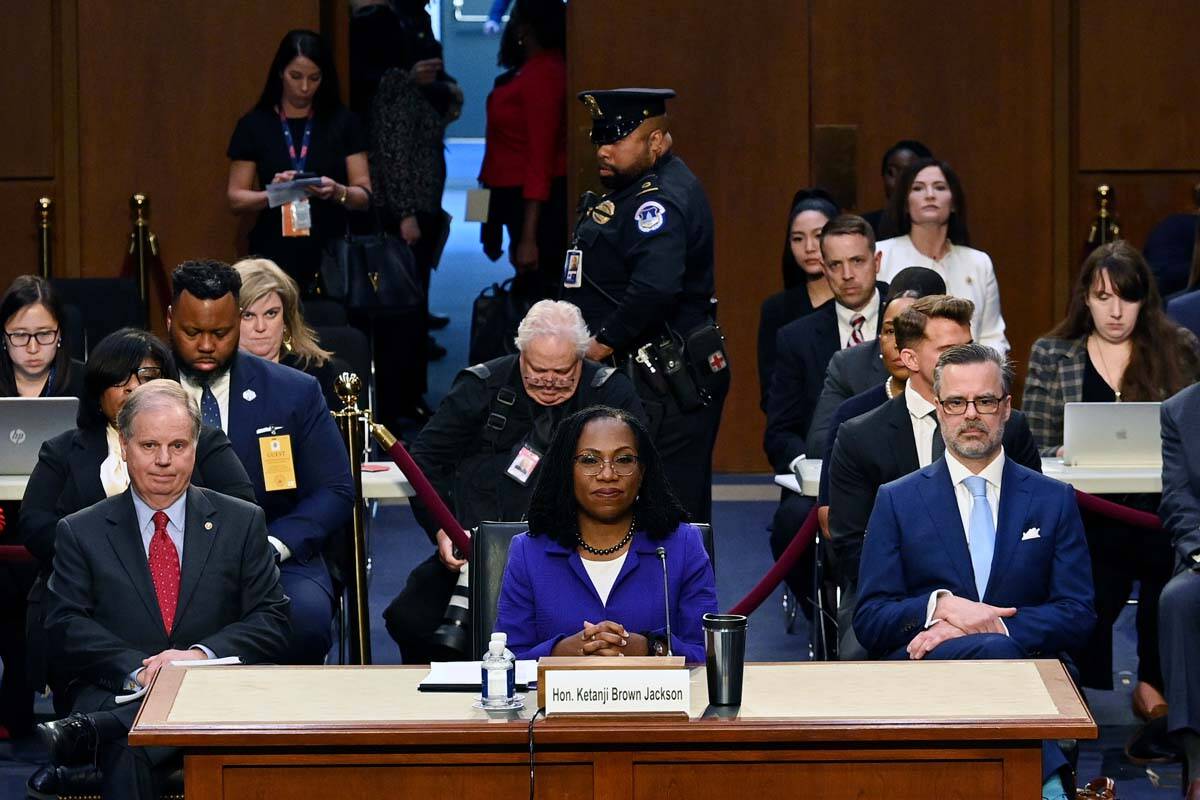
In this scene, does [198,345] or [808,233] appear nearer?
[198,345]

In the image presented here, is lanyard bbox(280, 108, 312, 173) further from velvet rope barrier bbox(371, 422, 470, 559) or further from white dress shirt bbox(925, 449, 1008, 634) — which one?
white dress shirt bbox(925, 449, 1008, 634)

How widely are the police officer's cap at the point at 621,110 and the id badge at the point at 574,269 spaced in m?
0.38

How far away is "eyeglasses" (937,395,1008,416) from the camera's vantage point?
4.75m

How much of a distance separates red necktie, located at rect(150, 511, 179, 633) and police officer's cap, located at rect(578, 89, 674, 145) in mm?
2431

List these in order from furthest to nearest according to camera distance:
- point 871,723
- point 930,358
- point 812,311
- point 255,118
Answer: point 255,118, point 812,311, point 930,358, point 871,723

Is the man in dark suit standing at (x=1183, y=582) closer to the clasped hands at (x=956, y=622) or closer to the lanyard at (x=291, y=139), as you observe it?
the clasped hands at (x=956, y=622)

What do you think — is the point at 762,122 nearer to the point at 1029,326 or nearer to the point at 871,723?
the point at 1029,326

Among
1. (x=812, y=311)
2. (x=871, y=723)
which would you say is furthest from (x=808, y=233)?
(x=871, y=723)

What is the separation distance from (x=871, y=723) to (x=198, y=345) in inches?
106

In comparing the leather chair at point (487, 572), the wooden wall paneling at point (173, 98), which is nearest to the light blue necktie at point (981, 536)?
the leather chair at point (487, 572)

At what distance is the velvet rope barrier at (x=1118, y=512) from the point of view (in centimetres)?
571

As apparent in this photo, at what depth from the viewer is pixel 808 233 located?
7578mm

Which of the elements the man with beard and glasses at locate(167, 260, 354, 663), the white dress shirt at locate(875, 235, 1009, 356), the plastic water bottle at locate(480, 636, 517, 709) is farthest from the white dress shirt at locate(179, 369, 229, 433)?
the white dress shirt at locate(875, 235, 1009, 356)

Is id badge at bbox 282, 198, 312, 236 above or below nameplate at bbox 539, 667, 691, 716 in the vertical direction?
above
